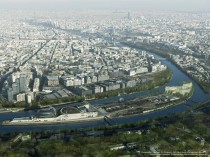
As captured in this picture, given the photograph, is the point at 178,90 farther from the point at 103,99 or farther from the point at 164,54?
the point at 164,54

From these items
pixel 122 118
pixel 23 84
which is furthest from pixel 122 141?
pixel 23 84

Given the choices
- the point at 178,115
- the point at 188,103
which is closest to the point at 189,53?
the point at 188,103

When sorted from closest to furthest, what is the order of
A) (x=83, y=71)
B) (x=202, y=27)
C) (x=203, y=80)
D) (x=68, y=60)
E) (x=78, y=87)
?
(x=78, y=87) → (x=203, y=80) → (x=83, y=71) → (x=68, y=60) → (x=202, y=27)

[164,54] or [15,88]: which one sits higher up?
[15,88]

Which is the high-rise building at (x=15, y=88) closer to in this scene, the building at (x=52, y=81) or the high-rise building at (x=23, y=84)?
the high-rise building at (x=23, y=84)

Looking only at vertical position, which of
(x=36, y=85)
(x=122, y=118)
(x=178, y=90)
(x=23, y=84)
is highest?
(x=23, y=84)

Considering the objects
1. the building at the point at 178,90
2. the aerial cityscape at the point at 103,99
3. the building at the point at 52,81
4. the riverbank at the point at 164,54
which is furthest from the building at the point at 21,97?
the riverbank at the point at 164,54

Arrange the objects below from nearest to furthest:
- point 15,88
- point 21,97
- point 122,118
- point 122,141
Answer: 1. point 122,141
2. point 122,118
3. point 21,97
4. point 15,88

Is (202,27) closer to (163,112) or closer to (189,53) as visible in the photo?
(189,53)
